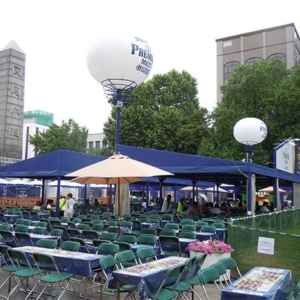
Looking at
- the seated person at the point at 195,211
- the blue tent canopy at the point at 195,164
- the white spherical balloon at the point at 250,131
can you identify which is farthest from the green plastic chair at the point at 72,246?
the white spherical balloon at the point at 250,131

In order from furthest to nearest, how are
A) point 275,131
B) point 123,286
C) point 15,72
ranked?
point 15,72 < point 275,131 < point 123,286

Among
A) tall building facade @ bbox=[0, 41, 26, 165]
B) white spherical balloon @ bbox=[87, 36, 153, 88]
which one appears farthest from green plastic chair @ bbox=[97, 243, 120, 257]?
tall building facade @ bbox=[0, 41, 26, 165]

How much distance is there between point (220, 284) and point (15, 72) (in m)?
34.1

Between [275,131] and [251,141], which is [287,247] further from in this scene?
[275,131]

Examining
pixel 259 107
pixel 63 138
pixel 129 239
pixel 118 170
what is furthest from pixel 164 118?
pixel 129 239

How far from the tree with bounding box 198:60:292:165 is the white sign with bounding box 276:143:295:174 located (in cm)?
622

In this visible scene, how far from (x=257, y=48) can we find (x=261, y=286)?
181 feet

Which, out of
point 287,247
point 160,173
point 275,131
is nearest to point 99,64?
point 160,173

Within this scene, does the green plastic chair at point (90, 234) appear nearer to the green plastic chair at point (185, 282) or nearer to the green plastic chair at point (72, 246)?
the green plastic chair at point (72, 246)

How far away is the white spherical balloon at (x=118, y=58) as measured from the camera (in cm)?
1327

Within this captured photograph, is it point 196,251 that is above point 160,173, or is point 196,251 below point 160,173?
below

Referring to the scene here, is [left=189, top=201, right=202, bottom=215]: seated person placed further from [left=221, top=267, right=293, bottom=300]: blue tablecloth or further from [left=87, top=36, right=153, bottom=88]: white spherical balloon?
[left=221, top=267, right=293, bottom=300]: blue tablecloth

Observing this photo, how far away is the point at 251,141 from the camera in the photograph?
16734 mm

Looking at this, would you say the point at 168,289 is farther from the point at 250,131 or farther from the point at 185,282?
the point at 250,131
